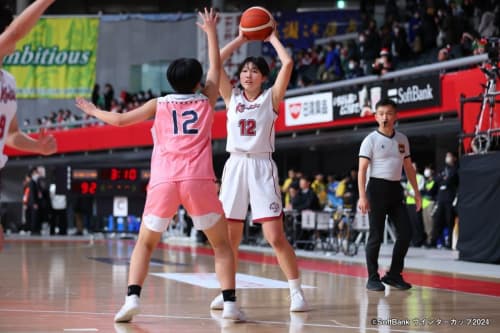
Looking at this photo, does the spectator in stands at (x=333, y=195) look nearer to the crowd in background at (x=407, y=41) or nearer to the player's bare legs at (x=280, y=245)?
the crowd in background at (x=407, y=41)

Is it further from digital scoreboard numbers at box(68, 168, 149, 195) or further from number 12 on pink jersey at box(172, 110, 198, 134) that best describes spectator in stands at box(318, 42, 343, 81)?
number 12 on pink jersey at box(172, 110, 198, 134)

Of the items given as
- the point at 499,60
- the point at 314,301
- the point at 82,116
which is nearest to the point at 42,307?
the point at 314,301

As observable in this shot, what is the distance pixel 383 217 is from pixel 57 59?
26.8 metres

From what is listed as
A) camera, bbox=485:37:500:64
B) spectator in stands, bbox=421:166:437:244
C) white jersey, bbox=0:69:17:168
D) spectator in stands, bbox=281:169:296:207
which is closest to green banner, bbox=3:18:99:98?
spectator in stands, bbox=281:169:296:207

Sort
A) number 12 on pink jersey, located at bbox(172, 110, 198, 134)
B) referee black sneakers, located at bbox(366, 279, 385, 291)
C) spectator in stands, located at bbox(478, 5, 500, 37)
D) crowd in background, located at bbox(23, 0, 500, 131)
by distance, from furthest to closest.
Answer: crowd in background, located at bbox(23, 0, 500, 131), spectator in stands, located at bbox(478, 5, 500, 37), referee black sneakers, located at bbox(366, 279, 385, 291), number 12 on pink jersey, located at bbox(172, 110, 198, 134)

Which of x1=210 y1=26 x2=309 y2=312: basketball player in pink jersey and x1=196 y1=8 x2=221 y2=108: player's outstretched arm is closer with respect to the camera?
x1=196 y1=8 x2=221 y2=108: player's outstretched arm

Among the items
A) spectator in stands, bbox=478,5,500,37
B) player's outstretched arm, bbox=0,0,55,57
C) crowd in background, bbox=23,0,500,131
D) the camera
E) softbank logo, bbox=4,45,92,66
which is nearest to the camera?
player's outstretched arm, bbox=0,0,55,57

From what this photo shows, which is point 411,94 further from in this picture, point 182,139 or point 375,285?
point 182,139

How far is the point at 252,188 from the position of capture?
7762 millimetres

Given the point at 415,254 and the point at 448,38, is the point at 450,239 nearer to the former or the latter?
the point at 415,254

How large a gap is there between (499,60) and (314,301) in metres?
7.54

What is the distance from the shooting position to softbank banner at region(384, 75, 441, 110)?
18531 mm

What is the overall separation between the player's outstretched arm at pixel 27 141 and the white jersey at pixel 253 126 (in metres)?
2.51

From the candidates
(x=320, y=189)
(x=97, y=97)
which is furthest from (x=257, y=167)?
(x=97, y=97)
